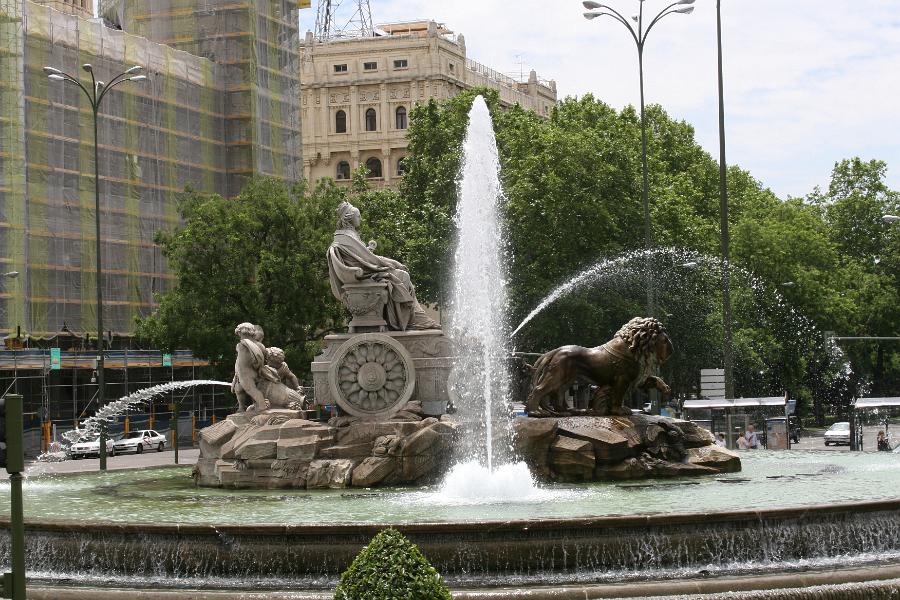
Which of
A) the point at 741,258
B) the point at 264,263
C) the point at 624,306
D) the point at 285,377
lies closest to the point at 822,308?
the point at 741,258

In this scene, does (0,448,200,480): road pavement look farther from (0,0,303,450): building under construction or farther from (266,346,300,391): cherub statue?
(266,346,300,391): cherub statue

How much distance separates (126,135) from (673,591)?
148 ft

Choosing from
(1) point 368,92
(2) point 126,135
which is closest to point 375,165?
(1) point 368,92

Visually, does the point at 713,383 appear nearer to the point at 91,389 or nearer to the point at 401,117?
the point at 91,389

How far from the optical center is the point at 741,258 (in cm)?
5841

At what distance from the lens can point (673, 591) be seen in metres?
13.7

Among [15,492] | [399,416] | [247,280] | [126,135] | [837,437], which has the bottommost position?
[837,437]

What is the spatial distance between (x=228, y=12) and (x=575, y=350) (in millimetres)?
43076

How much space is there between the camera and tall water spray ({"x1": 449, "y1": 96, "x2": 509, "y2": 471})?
20.7 m

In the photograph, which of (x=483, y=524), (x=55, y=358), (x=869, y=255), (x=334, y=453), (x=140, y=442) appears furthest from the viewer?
(x=869, y=255)

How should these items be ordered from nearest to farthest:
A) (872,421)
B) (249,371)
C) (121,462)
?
1. (249,371)
2. (872,421)
3. (121,462)

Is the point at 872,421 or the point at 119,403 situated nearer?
the point at 872,421

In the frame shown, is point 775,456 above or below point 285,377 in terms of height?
below

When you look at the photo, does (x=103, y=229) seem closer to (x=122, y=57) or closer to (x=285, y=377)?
(x=122, y=57)
